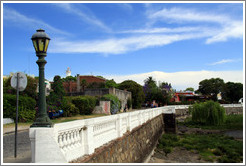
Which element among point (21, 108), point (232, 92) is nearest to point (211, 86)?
point (232, 92)

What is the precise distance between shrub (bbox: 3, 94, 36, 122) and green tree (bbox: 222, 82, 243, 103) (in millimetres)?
69572

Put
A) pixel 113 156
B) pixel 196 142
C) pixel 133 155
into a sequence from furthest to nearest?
pixel 196 142 < pixel 133 155 < pixel 113 156

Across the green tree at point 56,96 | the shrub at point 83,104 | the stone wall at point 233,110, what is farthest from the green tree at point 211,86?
the green tree at point 56,96

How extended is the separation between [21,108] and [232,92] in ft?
244

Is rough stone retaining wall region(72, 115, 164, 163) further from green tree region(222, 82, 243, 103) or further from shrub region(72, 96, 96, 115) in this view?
green tree region(222, 82, 243, 103)

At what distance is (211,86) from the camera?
82.4 meters

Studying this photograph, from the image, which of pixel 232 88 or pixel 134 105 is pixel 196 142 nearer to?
pixel 134 105

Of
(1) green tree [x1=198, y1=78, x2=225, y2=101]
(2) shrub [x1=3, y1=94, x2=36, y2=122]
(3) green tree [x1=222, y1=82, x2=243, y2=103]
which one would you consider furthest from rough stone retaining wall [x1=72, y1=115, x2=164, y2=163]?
(1) green tree [x1=198, y1=78, x2=225, y2=101]

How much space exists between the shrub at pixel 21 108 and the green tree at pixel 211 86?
229ft

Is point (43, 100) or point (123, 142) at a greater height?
point (43, 100)

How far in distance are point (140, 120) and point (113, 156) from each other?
19.0 ft

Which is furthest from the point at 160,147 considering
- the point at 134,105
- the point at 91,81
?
the point at 91,81

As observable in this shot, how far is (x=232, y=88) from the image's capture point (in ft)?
257

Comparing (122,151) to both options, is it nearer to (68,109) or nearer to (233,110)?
(68,109)
